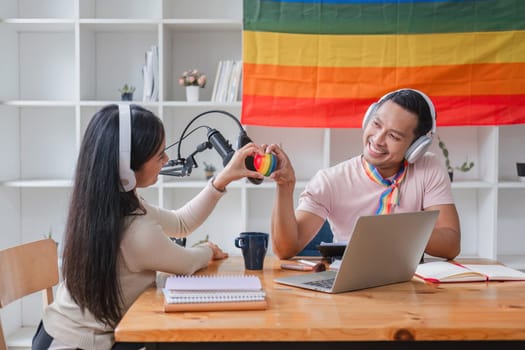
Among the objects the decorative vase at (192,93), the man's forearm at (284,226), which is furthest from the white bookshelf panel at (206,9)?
the man's forearm at (284,226)

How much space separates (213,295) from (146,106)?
2320 millimetres

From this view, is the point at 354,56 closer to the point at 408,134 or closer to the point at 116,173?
the point at 408,134

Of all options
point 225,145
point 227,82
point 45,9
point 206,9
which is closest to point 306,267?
point 225,145

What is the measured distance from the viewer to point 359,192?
7.72 ft

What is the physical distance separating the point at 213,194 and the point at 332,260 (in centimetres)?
41

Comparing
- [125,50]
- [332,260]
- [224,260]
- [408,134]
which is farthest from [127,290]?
[125,50]

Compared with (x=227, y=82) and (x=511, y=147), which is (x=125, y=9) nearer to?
(x=227, y=82)

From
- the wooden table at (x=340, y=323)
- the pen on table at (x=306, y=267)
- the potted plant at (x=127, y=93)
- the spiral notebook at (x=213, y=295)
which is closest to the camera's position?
the wooden table at (x=340, y=323)

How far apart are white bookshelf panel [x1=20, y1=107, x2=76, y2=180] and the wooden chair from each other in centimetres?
182

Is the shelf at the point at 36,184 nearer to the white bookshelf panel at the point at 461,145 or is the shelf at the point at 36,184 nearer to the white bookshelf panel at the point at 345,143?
the white bookshelf panel at the point at 345,143

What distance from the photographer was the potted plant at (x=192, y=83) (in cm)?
356

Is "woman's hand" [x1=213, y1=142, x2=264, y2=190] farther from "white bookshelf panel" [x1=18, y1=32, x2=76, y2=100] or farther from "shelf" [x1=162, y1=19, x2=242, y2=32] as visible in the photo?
"white bookshelf panel" [x1=18, y1=32, x2=76, y2=100]

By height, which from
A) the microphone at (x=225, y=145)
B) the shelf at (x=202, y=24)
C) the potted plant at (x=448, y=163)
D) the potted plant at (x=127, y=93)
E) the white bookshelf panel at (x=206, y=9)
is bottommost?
the potted plant at (x=448, y=163)

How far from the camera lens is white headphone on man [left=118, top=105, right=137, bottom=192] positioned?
5.55ft
